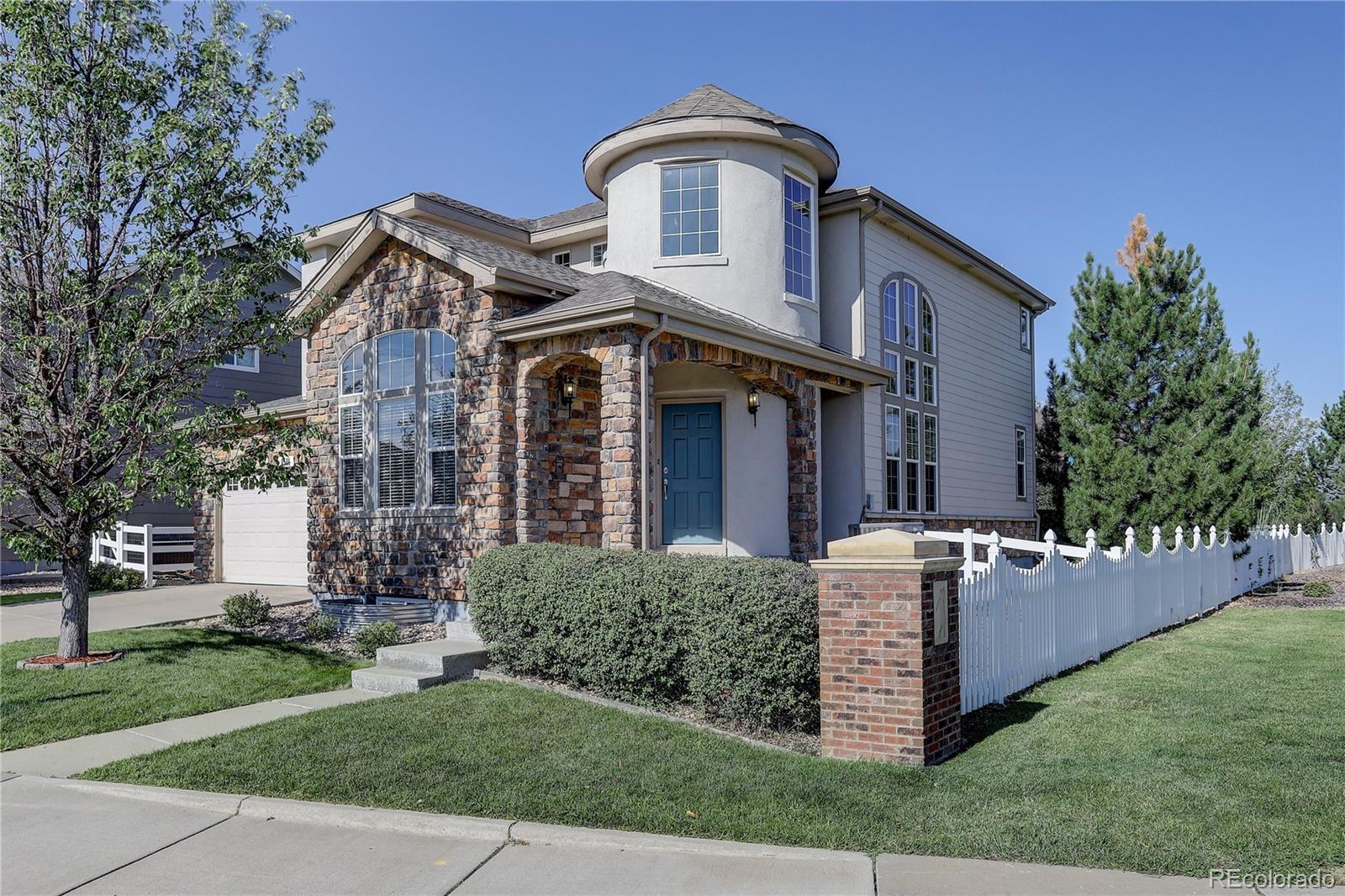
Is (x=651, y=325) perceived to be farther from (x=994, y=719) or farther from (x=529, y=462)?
(x=994, y=719)

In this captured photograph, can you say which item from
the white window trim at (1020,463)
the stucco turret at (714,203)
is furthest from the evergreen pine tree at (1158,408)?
the stucco turret at (714,203)

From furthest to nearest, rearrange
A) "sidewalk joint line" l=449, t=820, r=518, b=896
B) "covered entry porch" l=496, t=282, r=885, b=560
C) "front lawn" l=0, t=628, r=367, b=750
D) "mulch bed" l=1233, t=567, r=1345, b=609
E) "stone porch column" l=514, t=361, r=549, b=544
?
"mulch bed" l=1233, t=567, r=1345, b=609, "stone porch column" l=514, t=361, r=549, b=544, "covered entry porch" l=496, t=282, r=885, b=560, "front lawn" l=0, t=628, r=367, b=750, "sidewalk joint line" l=449, t=820, r=518, b=896

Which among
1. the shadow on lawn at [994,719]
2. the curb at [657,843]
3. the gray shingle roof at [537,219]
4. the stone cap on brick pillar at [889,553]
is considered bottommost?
the shadow on lawn at [994,719]

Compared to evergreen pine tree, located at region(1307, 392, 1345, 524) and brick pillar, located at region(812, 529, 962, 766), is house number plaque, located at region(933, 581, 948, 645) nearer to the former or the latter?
brick pillar, located at region(812, 529, 962, 766)

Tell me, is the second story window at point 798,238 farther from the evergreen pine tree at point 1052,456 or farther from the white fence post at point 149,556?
the white fence post at point 149,556

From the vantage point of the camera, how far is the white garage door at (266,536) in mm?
15930

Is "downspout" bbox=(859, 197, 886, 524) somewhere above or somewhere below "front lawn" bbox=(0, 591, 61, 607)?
above

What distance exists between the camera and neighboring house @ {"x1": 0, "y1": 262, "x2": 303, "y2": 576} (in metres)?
19.5

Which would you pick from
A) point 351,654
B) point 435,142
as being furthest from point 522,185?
point 351,654

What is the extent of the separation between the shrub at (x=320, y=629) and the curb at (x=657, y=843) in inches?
A: 253

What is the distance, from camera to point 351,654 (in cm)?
982

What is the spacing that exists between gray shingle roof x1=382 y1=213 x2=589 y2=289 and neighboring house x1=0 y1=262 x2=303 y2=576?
8.92 metres

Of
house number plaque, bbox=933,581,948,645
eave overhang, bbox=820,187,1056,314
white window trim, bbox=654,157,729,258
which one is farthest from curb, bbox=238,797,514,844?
eave overhang, bbox=820,187,1056,314

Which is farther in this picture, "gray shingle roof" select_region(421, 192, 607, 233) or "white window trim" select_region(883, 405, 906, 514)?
"gray shingle roof" select_region(421, 192, 607, 233)
